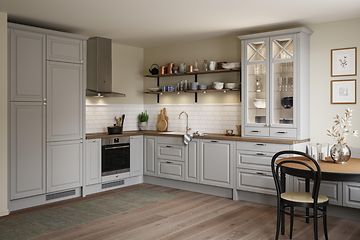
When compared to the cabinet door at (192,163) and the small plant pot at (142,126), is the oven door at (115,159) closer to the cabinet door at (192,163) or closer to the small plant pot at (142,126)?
the small plant pot at (142,126)

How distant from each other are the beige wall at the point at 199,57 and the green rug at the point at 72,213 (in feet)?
5.81

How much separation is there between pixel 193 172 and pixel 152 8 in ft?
8.68

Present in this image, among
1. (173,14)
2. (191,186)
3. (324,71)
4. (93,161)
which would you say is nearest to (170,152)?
(191,186)

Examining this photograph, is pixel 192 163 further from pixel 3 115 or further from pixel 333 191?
pixel 3 115

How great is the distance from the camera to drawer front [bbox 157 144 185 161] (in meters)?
6.11

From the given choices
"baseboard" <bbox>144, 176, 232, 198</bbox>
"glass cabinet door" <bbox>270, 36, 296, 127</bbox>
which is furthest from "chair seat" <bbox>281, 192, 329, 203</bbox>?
"baseboard" <bbox>144, 176, 232, 198</bbox>

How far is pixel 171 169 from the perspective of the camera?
20.5 ft

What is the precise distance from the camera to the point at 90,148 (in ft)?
18.9

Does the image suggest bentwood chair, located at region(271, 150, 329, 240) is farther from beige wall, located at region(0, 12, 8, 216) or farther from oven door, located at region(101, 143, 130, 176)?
beige wall, located at region(0, 12, 8, 216)

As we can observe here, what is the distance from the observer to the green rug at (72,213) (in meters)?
4.14

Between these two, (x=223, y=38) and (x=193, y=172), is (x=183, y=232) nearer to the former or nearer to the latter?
(x=193, y=172)

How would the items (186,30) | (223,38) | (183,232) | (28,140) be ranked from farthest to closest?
(223,38)
(186,30)
(28,140)
(183,232)

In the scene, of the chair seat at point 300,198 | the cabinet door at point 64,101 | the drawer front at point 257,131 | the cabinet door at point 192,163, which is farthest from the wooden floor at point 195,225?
the cabinet door at point 64,101

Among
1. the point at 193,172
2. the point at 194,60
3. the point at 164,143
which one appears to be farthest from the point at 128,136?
the point at 194,60
